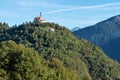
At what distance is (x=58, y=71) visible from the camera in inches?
3674

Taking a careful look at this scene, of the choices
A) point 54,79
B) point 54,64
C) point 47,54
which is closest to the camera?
point 54,79

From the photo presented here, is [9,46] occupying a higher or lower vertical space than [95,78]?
higher

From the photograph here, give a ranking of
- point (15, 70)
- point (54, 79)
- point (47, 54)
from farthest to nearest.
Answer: point (47, 54) → point (54, 79) → point (15, 70)

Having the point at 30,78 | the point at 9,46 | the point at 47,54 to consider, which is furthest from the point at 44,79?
the point at 47,54

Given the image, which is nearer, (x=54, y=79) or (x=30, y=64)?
(x=30, y=64)

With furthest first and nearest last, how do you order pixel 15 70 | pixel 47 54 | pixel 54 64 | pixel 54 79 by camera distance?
1. pixel 47 54
2. pixel 54 64
3. pixel 54 79
4. pixel 15 70

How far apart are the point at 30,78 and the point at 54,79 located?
25.9 feet

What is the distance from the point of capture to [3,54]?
3292 inches

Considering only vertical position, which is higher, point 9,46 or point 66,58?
point 9,46

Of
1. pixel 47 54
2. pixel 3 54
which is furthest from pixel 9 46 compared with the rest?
pixel 47 54

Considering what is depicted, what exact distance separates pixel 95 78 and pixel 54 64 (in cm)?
9788

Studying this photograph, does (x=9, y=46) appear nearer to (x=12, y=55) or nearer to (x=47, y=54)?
(x=12, y=55)

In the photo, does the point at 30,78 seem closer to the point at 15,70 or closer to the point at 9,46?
the point at 15,70

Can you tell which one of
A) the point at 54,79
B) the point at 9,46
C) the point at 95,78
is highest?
the point at 9,46
